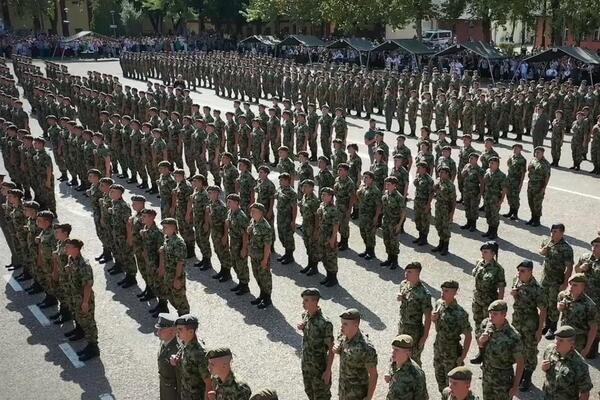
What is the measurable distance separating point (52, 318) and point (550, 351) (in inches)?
234

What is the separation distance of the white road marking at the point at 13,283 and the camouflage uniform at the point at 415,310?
18.9 feet

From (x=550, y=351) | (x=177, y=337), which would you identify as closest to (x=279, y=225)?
(x=177, y=337)

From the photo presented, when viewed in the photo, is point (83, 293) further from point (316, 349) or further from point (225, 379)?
point (225, 379)

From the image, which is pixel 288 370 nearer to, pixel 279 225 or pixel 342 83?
pixel 279 225

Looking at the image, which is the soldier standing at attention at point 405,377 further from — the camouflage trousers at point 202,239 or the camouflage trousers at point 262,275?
the camouflage trousers at point 202,239

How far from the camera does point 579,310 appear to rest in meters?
6.12

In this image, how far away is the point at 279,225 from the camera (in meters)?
9.59

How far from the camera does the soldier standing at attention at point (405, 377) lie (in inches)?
185

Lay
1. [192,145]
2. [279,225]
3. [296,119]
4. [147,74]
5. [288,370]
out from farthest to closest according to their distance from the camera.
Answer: [147,74] → [296,119] → [192,145] → [279,225] → [288,370]

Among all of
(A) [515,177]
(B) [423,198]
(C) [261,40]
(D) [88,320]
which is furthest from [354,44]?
(D) [88,320]

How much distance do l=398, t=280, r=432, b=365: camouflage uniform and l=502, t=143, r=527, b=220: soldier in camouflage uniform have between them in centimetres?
556

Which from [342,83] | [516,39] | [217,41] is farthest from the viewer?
[516,39]

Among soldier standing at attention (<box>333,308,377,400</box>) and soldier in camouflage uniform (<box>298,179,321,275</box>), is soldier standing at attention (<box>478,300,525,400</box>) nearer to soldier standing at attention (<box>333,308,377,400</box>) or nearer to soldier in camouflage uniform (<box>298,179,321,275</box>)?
soldier standing at attention (<box>333,308,377,400</box>)

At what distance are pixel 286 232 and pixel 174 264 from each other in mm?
2461
